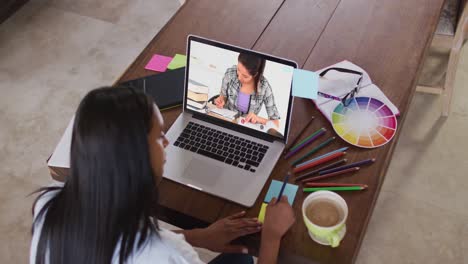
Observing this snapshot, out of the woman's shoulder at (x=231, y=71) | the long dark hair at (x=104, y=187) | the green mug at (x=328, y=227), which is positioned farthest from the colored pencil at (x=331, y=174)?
the long dark hair at (x=104, y=187)

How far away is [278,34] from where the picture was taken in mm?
1589

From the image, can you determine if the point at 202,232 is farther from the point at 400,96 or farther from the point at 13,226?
the point at 13,226

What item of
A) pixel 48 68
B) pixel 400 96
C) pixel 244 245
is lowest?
pixel 48 68

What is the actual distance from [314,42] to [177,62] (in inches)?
18.1

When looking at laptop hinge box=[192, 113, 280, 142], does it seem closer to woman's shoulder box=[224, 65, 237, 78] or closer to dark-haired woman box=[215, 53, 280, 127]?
dark-haired woman box=[215, 53, 280, 127]

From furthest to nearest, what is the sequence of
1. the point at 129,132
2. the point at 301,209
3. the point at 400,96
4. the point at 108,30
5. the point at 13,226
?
the point at 108,30, the point at 13,226, the point at 400,96, the point at 301,209, the point at 129,132

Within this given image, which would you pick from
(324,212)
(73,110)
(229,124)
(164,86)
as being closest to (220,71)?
(229,124)

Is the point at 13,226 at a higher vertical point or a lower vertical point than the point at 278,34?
lower

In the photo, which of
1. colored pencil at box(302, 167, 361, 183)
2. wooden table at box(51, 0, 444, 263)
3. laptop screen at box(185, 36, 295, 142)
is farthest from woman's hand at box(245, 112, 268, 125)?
colored pencil at box(302, 167, 361, 183)

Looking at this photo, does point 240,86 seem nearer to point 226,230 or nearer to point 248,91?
point 248,91

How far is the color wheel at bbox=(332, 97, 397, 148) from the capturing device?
4.23 feet

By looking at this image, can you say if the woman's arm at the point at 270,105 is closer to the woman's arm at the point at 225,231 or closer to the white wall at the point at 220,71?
the white wall at the point at 220,71

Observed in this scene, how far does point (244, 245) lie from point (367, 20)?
0.91 m

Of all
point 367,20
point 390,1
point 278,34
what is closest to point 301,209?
point 278,34
